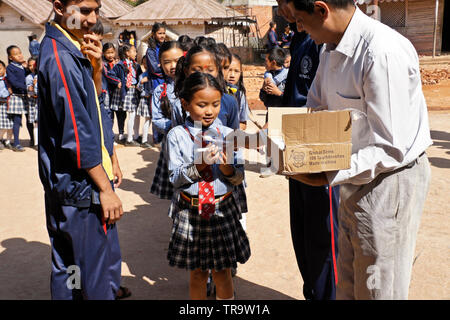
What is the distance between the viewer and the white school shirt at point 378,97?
1867 millimetres

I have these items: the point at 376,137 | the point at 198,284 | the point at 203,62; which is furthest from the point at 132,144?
the point at 376,137

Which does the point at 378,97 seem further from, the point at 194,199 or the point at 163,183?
the point at 163,183

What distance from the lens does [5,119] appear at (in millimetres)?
8992

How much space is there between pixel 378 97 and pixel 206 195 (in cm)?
139

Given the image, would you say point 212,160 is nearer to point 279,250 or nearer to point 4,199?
point 279,250

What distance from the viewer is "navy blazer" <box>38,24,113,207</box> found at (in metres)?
2.34

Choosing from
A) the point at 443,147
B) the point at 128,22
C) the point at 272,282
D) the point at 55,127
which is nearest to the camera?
the point at 55,127

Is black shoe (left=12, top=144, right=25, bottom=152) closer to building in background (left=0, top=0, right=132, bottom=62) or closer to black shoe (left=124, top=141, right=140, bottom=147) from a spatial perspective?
black shoe (left=124, top=141, right=140, bottom=147)

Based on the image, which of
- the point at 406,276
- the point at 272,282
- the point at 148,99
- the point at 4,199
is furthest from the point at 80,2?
the point at 148,99

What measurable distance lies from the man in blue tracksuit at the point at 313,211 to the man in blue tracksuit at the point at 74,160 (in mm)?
1172

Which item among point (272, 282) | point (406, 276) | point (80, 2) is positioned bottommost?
point (272, 282)

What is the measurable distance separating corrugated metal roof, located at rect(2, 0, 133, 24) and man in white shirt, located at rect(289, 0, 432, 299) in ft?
87.2

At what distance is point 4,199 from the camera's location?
243 inches

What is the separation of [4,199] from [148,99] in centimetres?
328
